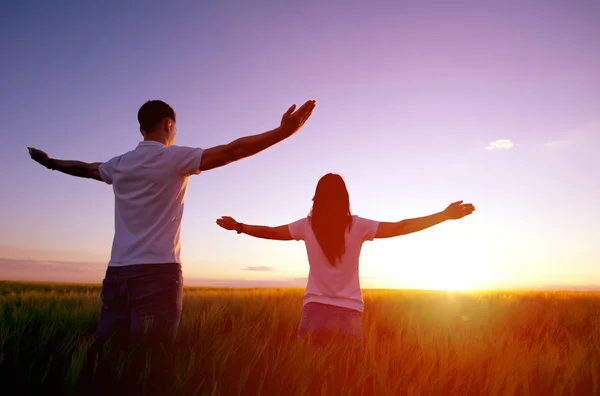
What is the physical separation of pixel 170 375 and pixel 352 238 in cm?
218

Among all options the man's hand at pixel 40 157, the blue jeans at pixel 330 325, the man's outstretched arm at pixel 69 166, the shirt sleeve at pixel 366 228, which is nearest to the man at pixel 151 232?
the man's outstretched arm at pixel 69 166

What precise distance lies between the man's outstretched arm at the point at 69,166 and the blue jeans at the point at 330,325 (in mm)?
2321

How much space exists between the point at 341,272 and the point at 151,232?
1808mm

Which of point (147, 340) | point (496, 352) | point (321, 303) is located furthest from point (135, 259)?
point (496, 352)

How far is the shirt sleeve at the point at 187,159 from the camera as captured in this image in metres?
3.43

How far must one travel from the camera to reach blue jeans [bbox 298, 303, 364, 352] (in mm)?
4147

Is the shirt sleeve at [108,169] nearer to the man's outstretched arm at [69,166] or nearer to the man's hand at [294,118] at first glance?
the man's outstretched arm at [69,166]

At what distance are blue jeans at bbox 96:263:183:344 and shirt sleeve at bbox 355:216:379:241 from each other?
1.82 metres

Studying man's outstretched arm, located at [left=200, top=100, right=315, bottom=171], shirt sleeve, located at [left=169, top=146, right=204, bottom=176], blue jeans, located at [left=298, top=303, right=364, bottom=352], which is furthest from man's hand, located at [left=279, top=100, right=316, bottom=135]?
blue jeans, located at [left=298, top=303, right=364, bottom=352]

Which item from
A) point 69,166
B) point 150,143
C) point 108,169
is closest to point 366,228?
point 150,143

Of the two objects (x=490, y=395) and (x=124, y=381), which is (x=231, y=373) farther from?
(x=490, y=395)

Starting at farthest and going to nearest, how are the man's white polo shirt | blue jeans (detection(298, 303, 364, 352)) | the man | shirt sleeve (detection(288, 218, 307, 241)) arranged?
shirt sleeve (detection(288, 218, 307, 241)) < blue jeans (detection(298, 303, 364, 352)) < the man's white polo shirt < the man

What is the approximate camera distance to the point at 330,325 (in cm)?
424

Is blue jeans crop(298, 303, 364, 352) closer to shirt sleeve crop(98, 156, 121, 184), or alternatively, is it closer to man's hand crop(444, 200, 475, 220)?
man's hand crop(444, 200, 475, 220)
